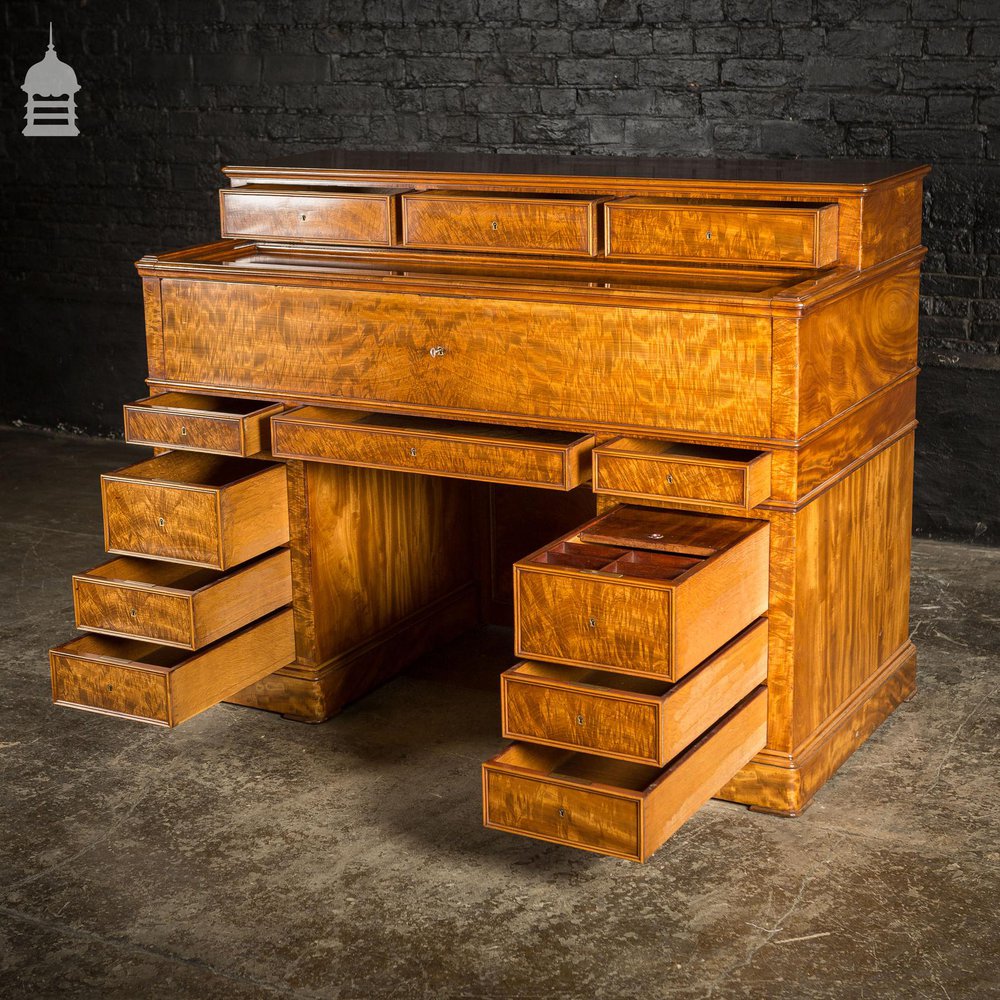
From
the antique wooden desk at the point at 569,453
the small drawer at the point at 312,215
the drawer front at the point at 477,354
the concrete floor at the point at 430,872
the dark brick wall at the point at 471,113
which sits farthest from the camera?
the dark brick wall at the point at 471,113

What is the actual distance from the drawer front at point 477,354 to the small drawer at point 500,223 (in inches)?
11.3

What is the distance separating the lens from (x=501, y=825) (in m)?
2.54

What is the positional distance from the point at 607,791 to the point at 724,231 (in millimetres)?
1083

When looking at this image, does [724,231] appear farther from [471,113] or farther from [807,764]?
[471,113]

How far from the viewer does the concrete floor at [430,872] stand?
2365 millimetres

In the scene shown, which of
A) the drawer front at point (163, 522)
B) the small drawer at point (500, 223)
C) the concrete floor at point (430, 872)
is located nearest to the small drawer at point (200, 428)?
the drawer front at point (163, 522)

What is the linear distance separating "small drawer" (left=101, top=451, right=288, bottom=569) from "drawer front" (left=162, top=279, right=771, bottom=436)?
20 cm

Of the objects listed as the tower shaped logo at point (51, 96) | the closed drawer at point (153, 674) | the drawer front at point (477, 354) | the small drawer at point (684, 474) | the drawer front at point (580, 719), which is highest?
the tower shaped logo at point (51, 96)

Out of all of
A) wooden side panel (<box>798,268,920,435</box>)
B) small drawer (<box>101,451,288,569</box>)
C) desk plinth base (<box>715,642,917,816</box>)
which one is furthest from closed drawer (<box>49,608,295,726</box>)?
wooden side panel (<box>798,268,920,435</box>)

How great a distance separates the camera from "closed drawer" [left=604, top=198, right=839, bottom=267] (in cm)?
275

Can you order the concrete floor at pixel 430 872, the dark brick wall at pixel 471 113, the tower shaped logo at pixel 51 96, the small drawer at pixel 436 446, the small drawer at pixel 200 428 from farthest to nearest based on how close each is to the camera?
the tower shaped logo at pixel 51 96 < the dark brick wall at pixel 471 113 < the small drawer at pixel 200 428 < the small drawer at pixel 436 446 < the concrete floor at pixel 430 872

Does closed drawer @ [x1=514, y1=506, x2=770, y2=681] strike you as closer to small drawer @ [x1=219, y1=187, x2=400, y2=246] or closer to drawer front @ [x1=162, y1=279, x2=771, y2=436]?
drawer front @ [x1=162, y1=279, x2=771, y2=436]

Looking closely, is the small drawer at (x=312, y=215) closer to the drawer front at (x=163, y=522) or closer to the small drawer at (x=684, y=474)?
the drawer front at (x=163, y=522)

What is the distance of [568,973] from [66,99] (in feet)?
14.1
